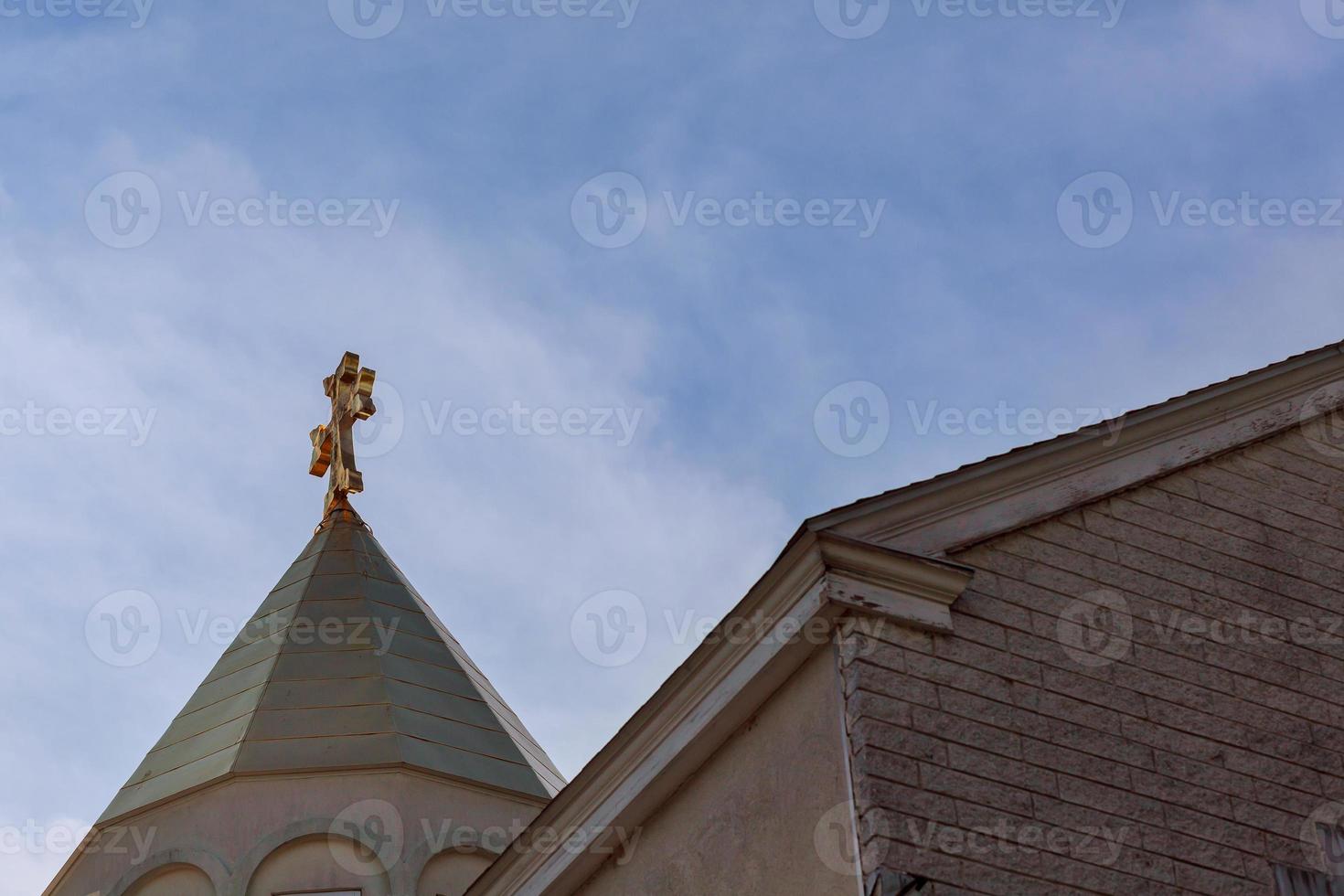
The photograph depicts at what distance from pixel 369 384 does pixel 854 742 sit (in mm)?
14466

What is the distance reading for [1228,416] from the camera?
11.8m

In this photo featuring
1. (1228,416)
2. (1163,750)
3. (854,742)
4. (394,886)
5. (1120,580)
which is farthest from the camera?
(394,886)

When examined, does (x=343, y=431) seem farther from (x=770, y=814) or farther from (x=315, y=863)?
(x=770, y=814)

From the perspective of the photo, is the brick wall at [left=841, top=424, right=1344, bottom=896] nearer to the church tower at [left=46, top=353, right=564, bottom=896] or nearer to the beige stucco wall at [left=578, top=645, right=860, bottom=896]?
the beige stucco wall at [left=578, top=645, right=860, bottom=896]

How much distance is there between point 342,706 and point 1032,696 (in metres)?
9.19

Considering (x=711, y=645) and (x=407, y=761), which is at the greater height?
(x=407, y=761)

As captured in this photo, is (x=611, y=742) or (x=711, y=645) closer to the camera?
(x=711, y=645)

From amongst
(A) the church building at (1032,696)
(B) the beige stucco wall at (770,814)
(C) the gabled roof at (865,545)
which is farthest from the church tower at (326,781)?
(B) the beige stucco wall at (770,814)

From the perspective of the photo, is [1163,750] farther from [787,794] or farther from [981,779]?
[787,794]

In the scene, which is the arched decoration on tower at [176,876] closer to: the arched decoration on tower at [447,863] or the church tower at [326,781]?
the church tower at [326,781]

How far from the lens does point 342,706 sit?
1755 centimetres

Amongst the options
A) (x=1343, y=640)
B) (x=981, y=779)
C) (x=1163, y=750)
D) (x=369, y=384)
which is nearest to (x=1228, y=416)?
(x=1343, y=640)

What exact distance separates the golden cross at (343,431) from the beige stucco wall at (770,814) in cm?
1139

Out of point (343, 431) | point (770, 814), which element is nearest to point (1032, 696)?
point (770, 814)
